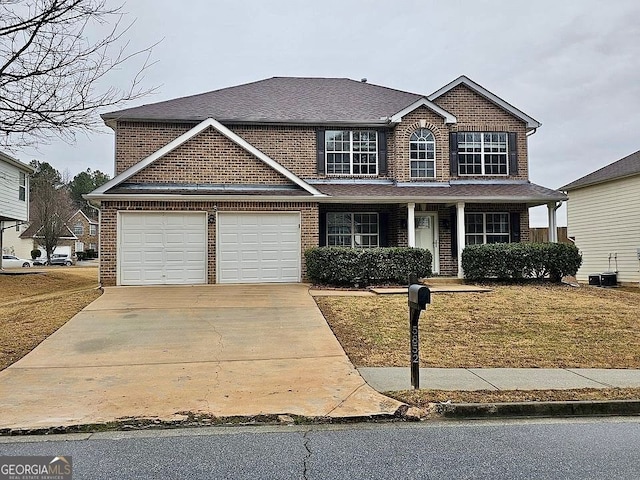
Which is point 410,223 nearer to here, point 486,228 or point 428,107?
point 486,228

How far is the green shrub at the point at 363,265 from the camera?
1479 cm

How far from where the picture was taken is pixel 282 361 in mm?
7969

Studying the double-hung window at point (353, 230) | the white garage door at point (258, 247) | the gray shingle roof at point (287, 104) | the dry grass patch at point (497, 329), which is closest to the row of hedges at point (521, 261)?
the dry grass patch at point (497, 329)

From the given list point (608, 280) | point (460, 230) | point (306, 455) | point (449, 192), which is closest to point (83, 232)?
point (449, 192)

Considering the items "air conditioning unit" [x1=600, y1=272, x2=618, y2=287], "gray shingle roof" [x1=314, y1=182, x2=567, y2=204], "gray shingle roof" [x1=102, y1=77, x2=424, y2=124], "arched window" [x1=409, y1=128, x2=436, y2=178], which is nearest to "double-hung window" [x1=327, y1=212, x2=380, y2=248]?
"gray shingle roof" [x1=314, y1=182, x2=567, y2=204]

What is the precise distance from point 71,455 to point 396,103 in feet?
58.3

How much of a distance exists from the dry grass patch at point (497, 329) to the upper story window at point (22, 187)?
21.8 metres

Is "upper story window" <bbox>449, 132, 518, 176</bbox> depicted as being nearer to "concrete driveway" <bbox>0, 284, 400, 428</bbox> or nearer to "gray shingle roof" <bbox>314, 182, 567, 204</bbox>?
"gray shingle roof" <bbox>314, 182, 567, 204</bbox>

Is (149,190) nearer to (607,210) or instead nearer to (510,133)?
(510,133)

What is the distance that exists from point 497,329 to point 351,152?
9799 mm

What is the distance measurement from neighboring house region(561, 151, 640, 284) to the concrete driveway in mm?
15540

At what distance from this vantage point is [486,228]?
730 inches

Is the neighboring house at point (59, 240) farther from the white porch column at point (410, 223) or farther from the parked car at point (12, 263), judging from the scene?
the white porch column at point (410, 223)

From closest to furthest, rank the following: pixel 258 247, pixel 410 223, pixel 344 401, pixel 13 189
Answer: pixel 344 401 → pixel 258 247 → pixel 410 223 → pixel 13 189
